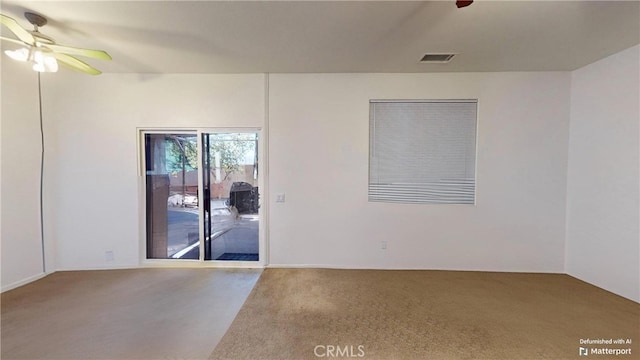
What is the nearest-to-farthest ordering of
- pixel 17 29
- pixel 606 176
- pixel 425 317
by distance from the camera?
1. pixel 17 29
2. pixel 425 317
3. pixel 606 176

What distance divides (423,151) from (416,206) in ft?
2.62

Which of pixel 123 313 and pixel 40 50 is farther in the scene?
pixel 123 313

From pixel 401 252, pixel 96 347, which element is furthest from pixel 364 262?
pixel 96 347

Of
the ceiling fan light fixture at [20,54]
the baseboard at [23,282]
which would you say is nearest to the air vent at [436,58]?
the ceiling fan light fixture at [20,54]

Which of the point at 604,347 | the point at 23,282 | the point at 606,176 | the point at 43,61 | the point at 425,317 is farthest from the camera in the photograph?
the point at 23,282

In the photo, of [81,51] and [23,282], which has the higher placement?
[81,51]

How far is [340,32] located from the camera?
2545mm

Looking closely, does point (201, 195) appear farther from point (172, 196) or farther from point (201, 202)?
point (172, 196)

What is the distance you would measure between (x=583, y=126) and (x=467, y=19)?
2500mm

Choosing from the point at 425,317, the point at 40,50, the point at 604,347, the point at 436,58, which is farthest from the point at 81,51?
the point at 604,347

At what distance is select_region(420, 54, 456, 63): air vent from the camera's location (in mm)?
3093

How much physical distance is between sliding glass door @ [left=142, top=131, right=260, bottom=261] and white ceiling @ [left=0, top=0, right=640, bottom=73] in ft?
3.49

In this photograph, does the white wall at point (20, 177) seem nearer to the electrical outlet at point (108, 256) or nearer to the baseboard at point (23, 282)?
the baseboard at point (23, 282)

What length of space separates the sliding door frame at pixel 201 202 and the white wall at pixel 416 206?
0.43 ft
